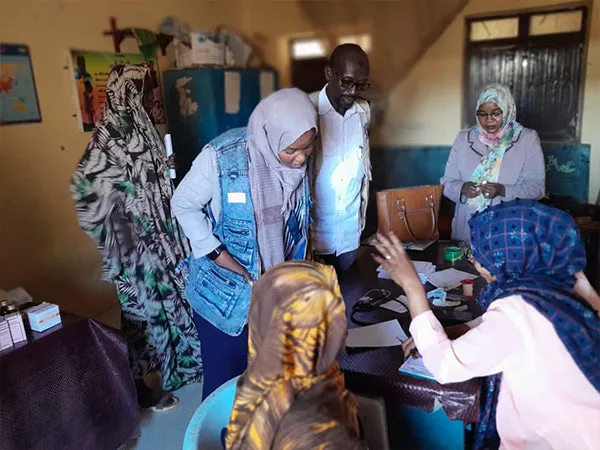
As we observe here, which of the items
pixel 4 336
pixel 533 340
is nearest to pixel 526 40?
pixel 533 340

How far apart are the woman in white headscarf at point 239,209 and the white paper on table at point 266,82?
2117 mm

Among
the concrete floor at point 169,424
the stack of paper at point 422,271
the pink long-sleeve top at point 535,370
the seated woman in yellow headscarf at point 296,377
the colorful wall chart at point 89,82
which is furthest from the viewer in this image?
the colorful wall chart at point 89,82

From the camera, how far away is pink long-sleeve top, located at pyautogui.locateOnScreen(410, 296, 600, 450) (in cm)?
103

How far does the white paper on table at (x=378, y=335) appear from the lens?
1.32m

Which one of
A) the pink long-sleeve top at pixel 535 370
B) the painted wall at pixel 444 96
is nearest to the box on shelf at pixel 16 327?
the pink long-sleeve top at pixel 535 370

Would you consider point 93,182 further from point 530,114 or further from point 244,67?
point 530,114

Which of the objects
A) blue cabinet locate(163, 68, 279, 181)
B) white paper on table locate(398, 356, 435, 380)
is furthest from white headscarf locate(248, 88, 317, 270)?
blue cabinet locate(163, 68, 279, 181)

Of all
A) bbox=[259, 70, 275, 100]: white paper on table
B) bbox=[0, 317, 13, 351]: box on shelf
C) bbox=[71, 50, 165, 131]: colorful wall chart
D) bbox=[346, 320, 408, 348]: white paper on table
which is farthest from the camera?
bbox=[259, 70, 275, 100]: white paper on table

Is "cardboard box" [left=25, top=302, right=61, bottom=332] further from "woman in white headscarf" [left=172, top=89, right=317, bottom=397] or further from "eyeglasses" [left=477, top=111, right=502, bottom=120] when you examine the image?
"eyeglasses" [left=477, top=111, right=502, bottom=120]

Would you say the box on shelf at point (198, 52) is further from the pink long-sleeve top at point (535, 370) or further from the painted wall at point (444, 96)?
the pink long-sleeve top at point (535, 370)

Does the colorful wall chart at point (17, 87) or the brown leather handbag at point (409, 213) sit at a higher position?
the colorful wall chart at point (17, 87)

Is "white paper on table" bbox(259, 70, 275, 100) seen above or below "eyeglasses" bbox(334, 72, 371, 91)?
above

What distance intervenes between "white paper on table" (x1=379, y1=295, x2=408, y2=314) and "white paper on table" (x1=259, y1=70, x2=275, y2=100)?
91.6 inches

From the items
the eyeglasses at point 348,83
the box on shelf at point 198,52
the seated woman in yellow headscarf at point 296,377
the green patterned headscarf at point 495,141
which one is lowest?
the seated woman in yellow headscarf at point 296,377
